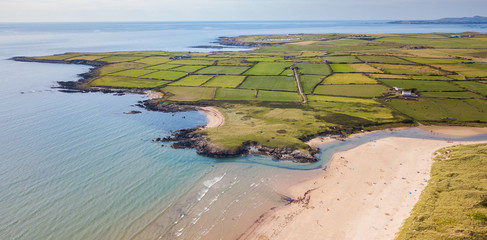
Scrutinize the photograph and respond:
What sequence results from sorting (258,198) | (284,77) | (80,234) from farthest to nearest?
(284,77) < (258,198) < (80,234)

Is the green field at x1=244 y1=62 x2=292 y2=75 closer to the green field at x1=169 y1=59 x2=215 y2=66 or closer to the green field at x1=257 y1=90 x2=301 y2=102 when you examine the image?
the green field at x1=257 y1=90 x2=301 y2=102

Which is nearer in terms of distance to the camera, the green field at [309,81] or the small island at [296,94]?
the small island at [296,94]

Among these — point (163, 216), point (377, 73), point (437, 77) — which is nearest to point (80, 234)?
point (163, 216)

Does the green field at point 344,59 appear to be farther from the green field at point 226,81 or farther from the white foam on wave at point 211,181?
the white foam on wave at point 211,181

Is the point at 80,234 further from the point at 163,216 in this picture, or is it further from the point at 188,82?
the point at 188,82

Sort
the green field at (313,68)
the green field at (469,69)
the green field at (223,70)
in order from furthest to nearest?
the green field at (223,70) < the green field at (313,68) < the green field at (469,69)

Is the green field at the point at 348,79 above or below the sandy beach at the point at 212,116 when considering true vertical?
above

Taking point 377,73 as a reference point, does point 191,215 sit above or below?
below

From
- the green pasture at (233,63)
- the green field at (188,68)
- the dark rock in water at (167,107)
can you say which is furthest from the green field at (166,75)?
the dark rock in water at (167,107)
